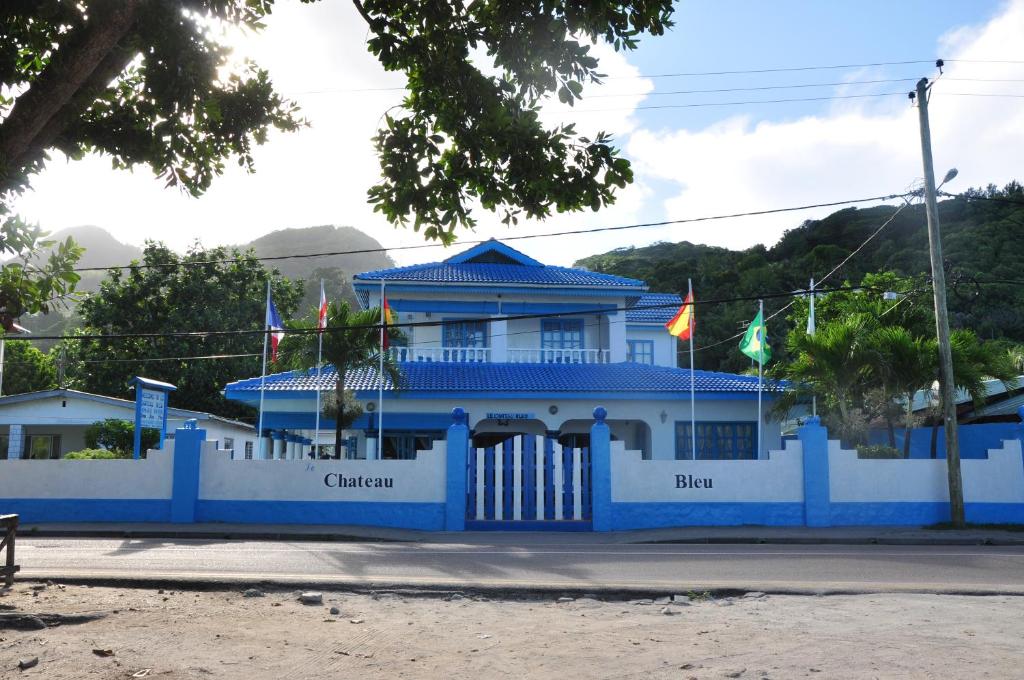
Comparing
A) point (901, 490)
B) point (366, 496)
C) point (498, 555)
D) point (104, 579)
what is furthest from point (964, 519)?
point (104, 579)

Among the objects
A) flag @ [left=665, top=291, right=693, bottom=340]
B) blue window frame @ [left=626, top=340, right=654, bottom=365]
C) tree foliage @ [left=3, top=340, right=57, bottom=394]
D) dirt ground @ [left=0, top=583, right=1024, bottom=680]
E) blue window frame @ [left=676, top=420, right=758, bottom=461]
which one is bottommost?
dirt ground @ [left=0, top=583, right=1024, bottom=680]

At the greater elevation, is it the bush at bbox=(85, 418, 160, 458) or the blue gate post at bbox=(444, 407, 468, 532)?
the bush at bbox=(85, 418, 160, 458)

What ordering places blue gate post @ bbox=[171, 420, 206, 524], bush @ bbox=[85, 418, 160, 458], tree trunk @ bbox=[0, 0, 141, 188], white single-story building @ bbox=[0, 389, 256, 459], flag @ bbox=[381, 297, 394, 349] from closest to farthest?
1. tree trunk @ bbox=[0, 0, 141, 188]
2. blue gate post @ bbox=[171, 420, 206, 524]
3. flag @ bbox=[381, 297, 394, 349]
4. bush @ bbox=[85, 418, 160, 458]
5. white single-story building @ bbox=[0, 389, 256, 459]

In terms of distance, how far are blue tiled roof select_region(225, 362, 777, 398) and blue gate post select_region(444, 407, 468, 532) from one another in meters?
7.65

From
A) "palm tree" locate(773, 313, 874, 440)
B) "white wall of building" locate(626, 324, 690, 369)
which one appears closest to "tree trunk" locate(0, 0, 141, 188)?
"palm tree" locate(773, 313, 874, 440)

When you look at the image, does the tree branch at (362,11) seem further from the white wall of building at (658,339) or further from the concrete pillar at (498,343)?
the white wall of building at (658,339)

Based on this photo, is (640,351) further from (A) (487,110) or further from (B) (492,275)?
(A) (487,110)

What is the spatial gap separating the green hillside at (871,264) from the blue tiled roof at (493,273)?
1929 centimetres

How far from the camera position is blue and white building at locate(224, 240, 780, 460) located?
26391 mm

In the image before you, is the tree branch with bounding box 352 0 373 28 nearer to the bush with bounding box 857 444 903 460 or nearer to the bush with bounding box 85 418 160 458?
the bush with bounding box 857 444 903 460

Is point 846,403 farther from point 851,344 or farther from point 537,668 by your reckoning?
point 537,668

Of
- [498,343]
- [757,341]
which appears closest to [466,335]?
[498,343]

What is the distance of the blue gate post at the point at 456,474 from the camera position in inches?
714

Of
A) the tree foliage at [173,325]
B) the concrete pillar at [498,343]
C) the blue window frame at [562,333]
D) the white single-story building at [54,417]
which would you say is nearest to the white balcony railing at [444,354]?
the concrete pillar at [498,343]
